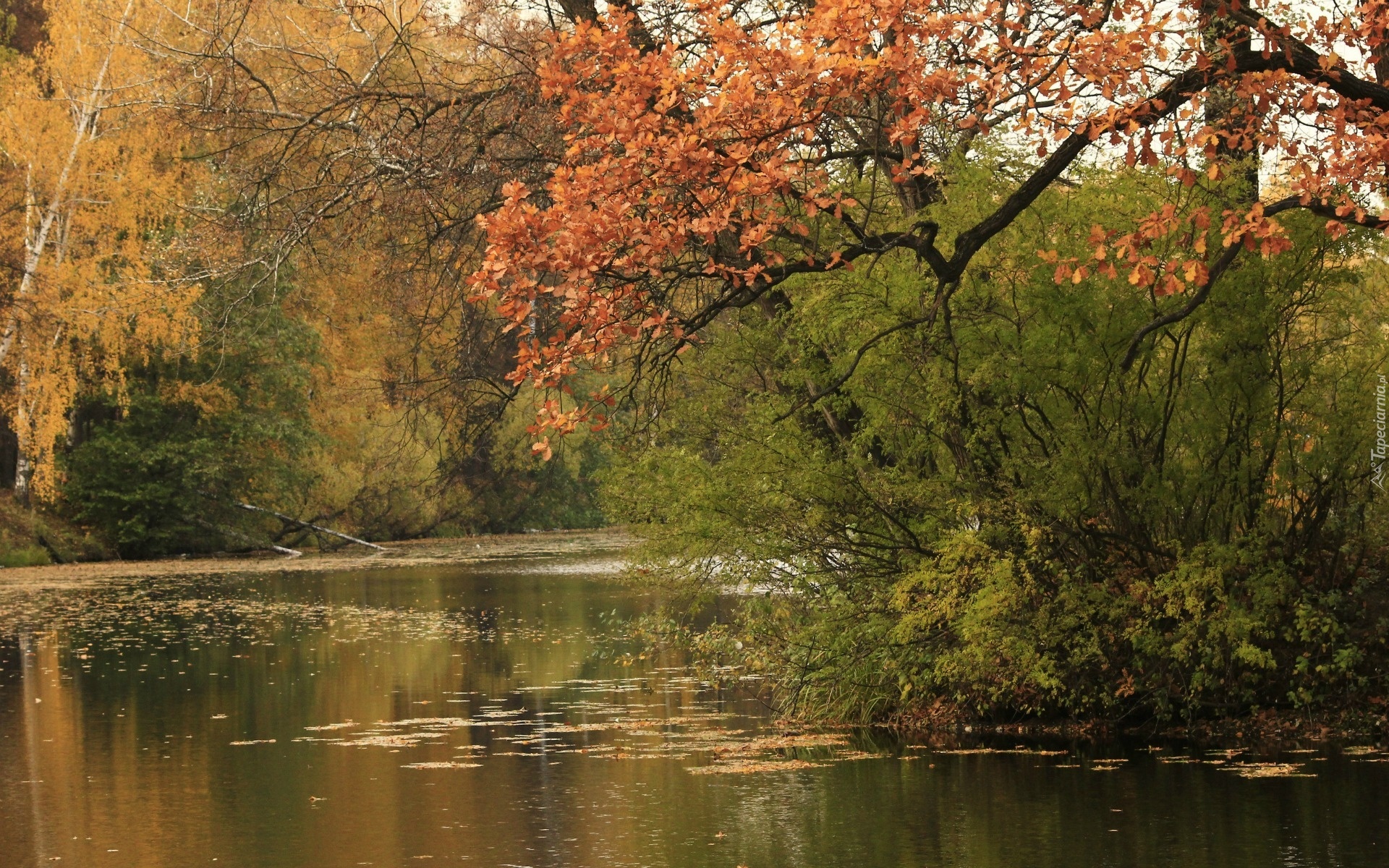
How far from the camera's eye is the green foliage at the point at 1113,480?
10.6 metres

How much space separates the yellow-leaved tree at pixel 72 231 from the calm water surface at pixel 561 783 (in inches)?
699

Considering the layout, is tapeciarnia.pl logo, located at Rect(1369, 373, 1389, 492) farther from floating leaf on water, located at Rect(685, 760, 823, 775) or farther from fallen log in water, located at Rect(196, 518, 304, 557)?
fallen log in water, located at Rect(196, 518, 304, 557)

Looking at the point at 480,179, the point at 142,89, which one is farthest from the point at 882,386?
the point at 142,89

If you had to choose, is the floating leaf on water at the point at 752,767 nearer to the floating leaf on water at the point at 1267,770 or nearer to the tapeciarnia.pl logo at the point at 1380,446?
the floating leaf on water at the point at 1267,770

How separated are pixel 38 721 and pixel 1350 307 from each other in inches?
391

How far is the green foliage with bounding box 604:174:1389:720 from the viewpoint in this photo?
10648 millimetres

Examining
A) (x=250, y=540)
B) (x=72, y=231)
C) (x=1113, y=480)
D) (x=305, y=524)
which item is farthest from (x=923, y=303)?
(x=305, y=524)

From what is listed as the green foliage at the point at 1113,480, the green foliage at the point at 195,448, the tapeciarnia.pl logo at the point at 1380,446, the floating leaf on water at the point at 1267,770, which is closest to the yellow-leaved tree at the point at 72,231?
the green foliage at the point at 195,448

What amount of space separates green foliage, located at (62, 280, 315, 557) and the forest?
21.8 metres

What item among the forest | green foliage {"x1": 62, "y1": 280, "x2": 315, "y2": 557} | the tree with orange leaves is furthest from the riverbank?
green foliage {"x1": 62, "y1": 280, "x2": 315, "y2": 557}

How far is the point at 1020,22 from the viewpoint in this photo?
911 centimetres

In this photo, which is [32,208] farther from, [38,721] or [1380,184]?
[1380,184]

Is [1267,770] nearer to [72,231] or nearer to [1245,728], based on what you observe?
[1245,728]

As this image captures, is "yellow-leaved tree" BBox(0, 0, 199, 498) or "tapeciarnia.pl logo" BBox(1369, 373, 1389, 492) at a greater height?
"yellow-leaved tree" BBox(0, 0, 199, 498)
